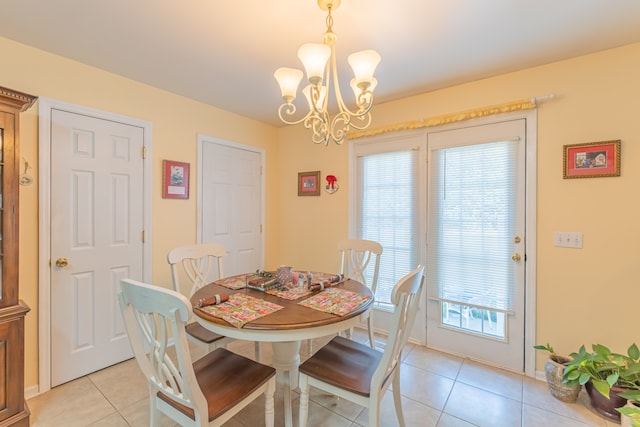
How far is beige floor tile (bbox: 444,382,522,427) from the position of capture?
5.78 feet

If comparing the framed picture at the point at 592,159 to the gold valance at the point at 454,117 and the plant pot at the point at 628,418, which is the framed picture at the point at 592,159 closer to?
the gold valance at the point at 454,117

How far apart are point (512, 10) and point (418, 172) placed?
1.37 metres

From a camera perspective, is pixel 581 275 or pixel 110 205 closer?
pixel 581 275

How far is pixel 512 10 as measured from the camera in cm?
156

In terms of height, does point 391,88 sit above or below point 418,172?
above

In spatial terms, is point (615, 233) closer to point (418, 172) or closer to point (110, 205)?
point (418, 172)

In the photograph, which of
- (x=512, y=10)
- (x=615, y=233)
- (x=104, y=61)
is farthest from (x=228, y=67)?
(x=615, y=233)

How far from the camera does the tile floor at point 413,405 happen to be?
5.72 ft

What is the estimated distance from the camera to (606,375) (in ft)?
5.88

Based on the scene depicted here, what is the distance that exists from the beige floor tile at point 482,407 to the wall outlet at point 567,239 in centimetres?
113

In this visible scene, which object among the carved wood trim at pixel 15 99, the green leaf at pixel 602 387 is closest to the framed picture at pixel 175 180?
the carved wood trim at pixel 15 99

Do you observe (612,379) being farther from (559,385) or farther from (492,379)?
(492,379)

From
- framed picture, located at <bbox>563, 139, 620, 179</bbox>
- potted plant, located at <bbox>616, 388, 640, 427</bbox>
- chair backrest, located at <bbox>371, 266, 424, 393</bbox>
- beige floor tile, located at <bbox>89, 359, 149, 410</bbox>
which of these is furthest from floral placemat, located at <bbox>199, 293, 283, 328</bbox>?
framed picture, located at <bbox>563, 139, 620, 179</bbox>

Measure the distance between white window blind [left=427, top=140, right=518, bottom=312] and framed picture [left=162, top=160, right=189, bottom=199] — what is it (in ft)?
7.59
